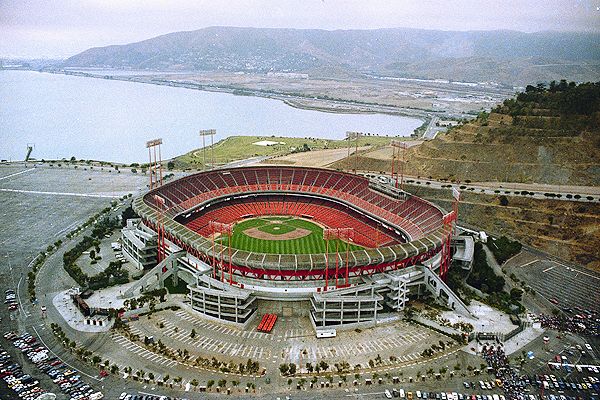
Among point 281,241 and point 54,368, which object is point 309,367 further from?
point 281,241

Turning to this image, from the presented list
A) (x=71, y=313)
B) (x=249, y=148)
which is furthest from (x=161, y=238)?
(x=249, y=148)

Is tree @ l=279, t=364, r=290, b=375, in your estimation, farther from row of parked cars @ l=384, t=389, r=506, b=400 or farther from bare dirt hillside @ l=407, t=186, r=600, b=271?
bare dirt hillside @ l=407, t=186, r=600, b=271

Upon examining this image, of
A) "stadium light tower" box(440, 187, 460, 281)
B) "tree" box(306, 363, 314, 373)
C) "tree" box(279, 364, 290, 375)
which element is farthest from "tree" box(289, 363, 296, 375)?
"stadium light tower" box(440, 187, 460, 281)

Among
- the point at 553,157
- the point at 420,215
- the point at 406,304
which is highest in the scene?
the point at 553,157

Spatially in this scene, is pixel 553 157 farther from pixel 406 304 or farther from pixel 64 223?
pixel 64 223

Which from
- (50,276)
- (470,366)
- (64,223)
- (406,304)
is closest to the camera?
(470,366)

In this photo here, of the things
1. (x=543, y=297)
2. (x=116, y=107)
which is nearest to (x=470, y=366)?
(x=543, y=297)
